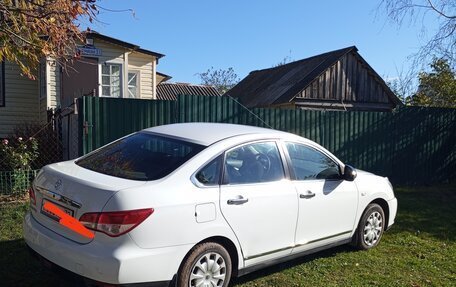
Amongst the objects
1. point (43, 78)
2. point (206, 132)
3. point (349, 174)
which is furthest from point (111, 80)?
point (349, 174)

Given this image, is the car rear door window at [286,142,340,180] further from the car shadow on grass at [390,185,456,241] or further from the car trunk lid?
the car shadow on grass at [390,185,456,241]

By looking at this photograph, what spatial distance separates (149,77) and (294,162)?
1136cm

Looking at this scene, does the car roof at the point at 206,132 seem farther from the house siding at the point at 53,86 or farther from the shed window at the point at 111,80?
the shed window at the point at 111,80

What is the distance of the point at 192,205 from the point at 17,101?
12.6 m

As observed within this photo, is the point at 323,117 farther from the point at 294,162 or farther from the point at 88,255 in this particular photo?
the point at 88,255

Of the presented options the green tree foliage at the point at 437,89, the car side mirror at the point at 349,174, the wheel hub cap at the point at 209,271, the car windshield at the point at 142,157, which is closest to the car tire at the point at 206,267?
the wheel hub cap at the point at 209,271

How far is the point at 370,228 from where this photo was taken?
591 centimetres

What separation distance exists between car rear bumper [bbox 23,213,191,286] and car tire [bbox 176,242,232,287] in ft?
0.37

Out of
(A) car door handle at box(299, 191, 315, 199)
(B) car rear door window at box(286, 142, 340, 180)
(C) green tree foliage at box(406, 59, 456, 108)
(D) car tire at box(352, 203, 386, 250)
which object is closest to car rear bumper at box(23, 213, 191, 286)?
(A) car door handle at box(299, 191, 315, 199)

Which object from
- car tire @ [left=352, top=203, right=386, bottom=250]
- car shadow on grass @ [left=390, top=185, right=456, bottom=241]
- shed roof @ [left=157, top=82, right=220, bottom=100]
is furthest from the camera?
shed roof @ [left=157, top=82, right=220, bottom=100]

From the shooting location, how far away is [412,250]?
6207 millimetres

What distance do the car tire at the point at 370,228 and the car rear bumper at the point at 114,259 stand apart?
2.81 metres

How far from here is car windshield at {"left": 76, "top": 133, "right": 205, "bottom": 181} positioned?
3986mm

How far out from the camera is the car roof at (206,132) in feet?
14.5
